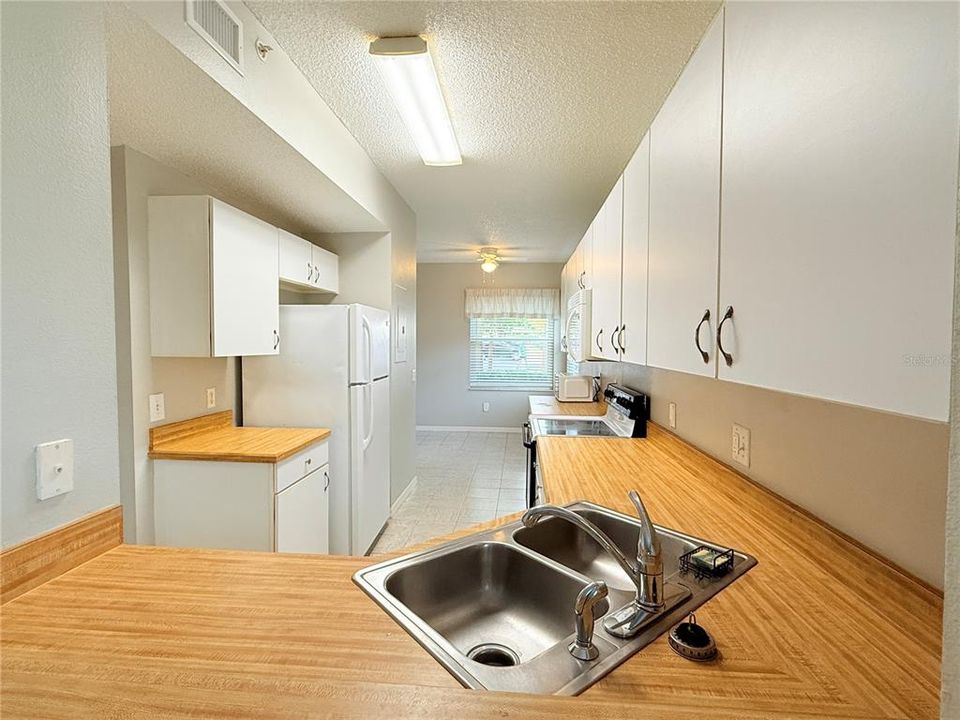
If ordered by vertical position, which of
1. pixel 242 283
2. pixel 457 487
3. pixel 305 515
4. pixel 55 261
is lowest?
pixel 457 487

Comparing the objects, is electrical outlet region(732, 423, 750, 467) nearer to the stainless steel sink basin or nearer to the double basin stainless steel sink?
the double basin stainless steel sink

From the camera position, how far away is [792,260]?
0.72m

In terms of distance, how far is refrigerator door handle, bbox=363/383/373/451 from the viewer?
113 inches

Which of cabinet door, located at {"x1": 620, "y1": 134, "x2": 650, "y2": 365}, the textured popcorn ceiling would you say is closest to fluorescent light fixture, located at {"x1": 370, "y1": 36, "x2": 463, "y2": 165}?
the textured popcorn ceiling

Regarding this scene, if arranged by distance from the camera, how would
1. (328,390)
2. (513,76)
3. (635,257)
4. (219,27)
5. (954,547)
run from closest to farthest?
(954,547), (219,27), (635,257), (513,76), (328,390)

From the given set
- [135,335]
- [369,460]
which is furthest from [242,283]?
[369,460]

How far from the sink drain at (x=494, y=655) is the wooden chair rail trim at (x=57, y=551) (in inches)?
34.1

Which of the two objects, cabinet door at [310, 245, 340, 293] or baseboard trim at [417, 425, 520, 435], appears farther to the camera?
baseboard trim at [417, 425, 520, 435]

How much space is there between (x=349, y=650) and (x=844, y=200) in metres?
1.00

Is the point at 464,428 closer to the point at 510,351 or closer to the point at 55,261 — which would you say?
the point at 510,351

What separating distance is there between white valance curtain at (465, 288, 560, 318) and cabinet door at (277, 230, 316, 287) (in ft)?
12.4

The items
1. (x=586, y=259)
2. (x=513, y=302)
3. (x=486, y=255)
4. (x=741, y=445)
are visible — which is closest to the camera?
(x=741, y=445)

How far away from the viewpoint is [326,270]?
322cm

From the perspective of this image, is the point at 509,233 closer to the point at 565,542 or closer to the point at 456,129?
the point at 456,129
